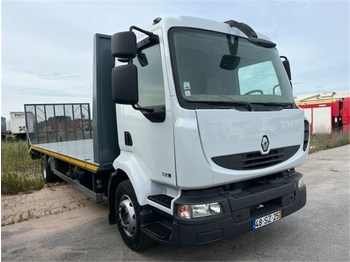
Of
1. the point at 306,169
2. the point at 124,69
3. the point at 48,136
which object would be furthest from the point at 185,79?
the point at 48,136

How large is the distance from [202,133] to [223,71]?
870 millimetres

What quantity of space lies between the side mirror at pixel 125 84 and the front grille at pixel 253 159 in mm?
940

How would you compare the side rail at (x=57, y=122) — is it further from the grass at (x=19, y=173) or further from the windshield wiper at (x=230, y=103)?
the windshield wiper at (x=230, y=103)

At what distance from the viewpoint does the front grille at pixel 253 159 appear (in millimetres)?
2711

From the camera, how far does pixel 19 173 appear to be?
8.48 m

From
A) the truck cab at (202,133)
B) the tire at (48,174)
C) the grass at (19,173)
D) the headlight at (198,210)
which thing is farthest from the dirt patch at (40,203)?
the headlight at (198,210)

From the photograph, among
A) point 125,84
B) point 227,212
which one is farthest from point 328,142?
point 125,84

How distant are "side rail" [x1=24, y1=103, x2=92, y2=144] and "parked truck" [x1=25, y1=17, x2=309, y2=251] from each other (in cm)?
614

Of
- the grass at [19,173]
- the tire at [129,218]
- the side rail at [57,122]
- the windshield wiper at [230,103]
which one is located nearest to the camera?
the windshield wiper at [230,103]

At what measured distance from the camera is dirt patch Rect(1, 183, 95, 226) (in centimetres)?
491

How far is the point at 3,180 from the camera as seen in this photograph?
6.61 m

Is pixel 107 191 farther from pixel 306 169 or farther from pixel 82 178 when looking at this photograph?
pixel 306 169

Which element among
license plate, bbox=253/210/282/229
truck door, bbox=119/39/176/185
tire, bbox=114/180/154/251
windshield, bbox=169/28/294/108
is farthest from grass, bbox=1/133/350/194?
license plate, bbox=253/210/282/229

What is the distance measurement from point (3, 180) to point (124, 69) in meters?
5.54
